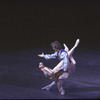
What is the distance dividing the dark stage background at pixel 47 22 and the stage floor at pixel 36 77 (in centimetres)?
139

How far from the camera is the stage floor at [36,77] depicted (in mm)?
5840

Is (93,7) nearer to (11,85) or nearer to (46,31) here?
(46,31)

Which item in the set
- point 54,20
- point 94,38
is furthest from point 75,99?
point 54,20

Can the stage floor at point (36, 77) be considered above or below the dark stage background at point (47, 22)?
below

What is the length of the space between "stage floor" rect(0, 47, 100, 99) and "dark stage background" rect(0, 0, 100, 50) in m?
1.39

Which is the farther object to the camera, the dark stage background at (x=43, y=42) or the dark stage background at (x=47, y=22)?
the dark stage background at (x=47, y=22)

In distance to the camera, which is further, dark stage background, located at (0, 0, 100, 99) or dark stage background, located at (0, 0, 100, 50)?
dark stage background, located at (0, 0, 100, 50)

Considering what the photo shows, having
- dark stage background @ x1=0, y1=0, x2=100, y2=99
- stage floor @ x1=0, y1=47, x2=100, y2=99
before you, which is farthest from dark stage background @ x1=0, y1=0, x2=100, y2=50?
stage floor @ x1=0, y1=47, x2=100, y2=99

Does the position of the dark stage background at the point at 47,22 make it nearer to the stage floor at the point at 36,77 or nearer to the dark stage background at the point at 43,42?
the dark stage background at the point at 43,42

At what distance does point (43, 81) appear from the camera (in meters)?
6.68

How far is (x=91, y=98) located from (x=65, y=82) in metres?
1.04

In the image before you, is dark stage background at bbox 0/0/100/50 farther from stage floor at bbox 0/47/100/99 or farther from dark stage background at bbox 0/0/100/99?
stage floor at bbox 0/47/100/99

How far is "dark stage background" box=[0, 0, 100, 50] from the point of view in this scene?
10930 millimetres

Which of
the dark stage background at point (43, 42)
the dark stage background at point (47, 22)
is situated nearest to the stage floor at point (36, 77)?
the dark stage background at point (43, 42)
